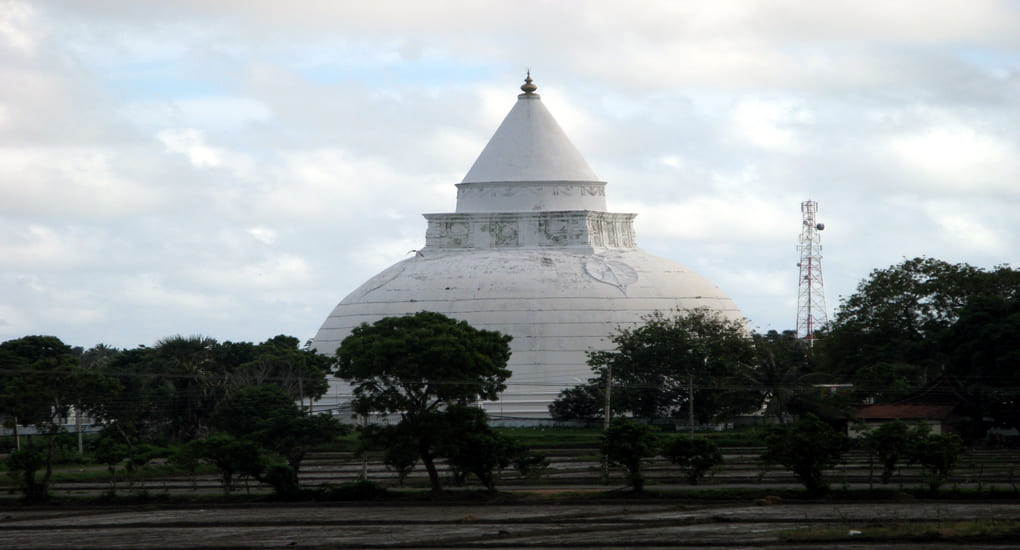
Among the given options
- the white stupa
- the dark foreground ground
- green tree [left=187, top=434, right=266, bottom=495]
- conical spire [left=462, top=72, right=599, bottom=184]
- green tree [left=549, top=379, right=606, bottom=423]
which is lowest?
the dark foreground ground

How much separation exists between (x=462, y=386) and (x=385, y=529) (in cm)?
814

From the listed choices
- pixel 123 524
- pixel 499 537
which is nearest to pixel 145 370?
pixel 123 524

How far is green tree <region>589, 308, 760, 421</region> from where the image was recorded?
57031mm

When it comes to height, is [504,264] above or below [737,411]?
above

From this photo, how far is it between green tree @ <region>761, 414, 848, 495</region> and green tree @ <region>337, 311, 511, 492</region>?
7566 mm

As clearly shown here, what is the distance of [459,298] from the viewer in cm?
6259

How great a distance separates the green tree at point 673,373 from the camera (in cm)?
5703

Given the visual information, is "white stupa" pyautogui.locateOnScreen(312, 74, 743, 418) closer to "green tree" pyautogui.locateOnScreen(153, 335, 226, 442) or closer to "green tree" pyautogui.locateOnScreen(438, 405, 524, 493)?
"green tree" pyautogui.locateOnScreen(153, 335, 226, 442)

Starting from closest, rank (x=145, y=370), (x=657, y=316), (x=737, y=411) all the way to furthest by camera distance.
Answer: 1. (x=737, y=411)
2. (x=657, y=316)
3. (x=145, y=370)

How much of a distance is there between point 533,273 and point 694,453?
23.8 m

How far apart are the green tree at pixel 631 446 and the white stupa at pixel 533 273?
19638 millimetres

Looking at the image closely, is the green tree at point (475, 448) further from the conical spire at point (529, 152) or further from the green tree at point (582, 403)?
the conical spire at point (529, 152)

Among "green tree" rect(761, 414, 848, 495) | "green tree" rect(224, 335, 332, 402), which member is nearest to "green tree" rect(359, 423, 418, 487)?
"green tree" rect(761, 414, 848, 495)

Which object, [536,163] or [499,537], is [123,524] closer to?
[499,537]
